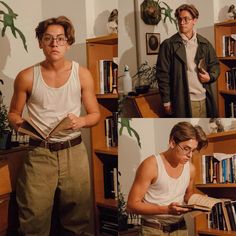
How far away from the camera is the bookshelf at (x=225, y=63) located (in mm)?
1583

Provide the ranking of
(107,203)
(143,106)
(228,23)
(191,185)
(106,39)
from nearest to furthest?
(228,23), (191,185), (143,106), (106,39), (107,203)

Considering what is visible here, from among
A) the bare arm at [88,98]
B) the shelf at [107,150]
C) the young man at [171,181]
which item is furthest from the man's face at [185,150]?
the shelf at [107,150]

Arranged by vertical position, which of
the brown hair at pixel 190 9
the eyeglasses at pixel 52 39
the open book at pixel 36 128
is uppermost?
the brown hair at pixel 190 9

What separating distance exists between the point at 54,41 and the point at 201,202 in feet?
3.22

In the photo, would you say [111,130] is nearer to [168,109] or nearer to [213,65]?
[168,109]

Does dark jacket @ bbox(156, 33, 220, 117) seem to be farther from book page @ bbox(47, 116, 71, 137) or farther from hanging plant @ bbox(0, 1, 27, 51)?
hanging plant @ bbox(0, 1, 27, 51)

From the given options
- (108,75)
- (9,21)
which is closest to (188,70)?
(108,75)

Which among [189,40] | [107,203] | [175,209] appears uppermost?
[189,40]

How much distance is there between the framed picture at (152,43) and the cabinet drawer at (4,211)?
3.62ft

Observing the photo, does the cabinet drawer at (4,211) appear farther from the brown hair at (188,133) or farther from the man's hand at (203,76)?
the man's hand at (203,76)

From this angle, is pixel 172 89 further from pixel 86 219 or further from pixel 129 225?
pixel 86 219

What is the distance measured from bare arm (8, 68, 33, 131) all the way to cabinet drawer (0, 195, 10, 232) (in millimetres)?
453

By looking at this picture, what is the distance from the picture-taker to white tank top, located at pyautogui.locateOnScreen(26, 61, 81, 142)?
1896mm

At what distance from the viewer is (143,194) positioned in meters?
1.76
